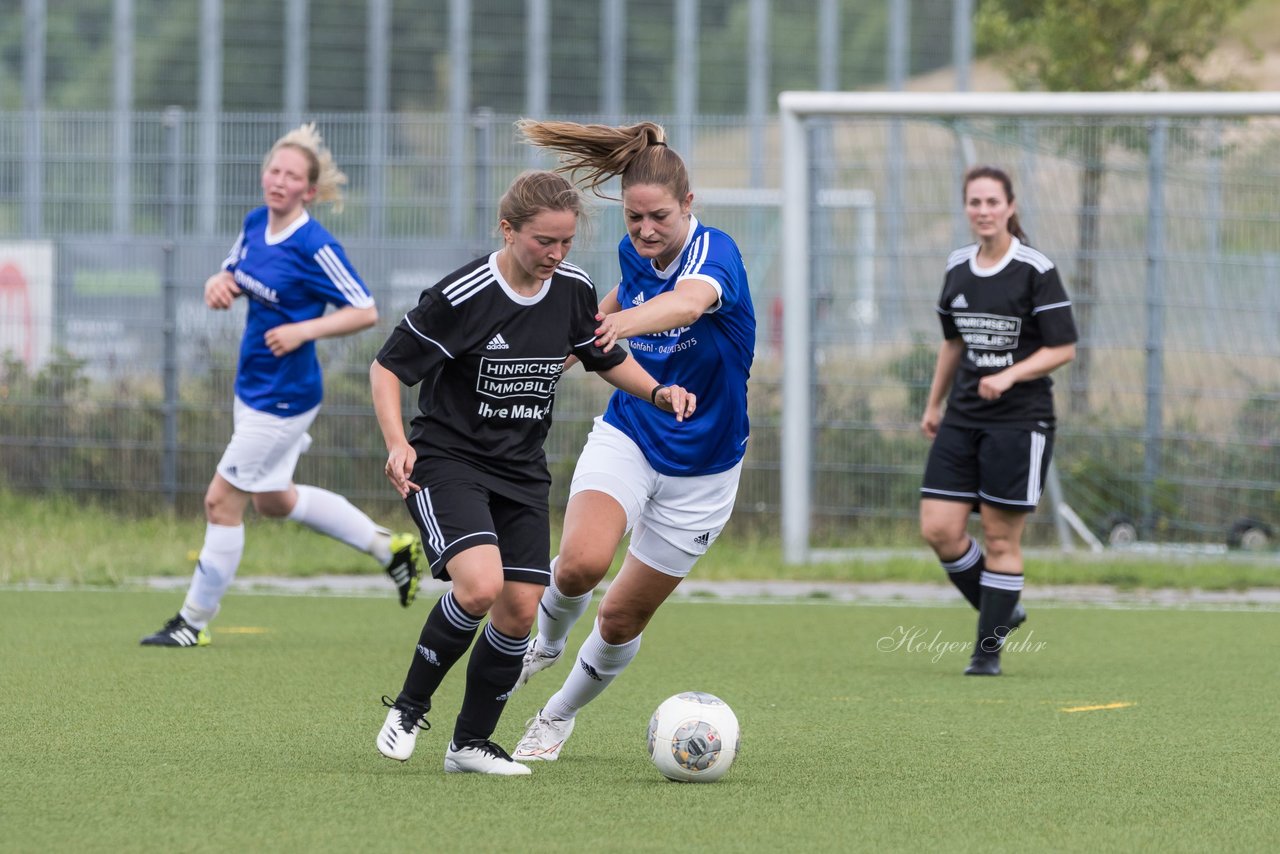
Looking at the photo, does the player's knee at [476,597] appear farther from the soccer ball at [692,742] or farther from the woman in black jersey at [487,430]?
the soccer ball at [692,742]

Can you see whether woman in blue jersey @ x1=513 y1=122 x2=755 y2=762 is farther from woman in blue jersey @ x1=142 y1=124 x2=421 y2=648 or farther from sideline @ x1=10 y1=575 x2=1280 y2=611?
sideline @ x1=10 y1=575 x2=1280 y2=611

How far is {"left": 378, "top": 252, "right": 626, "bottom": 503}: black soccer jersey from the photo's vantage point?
16.9 ft

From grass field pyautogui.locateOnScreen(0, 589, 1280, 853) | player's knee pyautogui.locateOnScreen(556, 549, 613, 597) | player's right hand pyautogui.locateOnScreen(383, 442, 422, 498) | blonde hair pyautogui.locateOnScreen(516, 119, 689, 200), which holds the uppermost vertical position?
blonde hair pyautogui.locateOnScreen(516, 119, 689, 200)

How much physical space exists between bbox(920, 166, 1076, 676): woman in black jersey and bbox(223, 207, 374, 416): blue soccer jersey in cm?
256

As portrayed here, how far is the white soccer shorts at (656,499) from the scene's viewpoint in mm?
5637

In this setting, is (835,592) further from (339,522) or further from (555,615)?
(555,615)

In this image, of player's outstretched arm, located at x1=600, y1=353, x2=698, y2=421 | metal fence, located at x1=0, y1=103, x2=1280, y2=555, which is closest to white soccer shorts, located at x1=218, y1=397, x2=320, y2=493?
player's outstretched arm, located at x1=600, y1=353, x2=698, y2=421

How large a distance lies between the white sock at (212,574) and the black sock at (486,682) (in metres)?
3.04

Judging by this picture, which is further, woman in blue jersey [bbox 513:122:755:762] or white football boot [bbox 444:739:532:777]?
woman in blue jersey [bbox 513:122:755:762]

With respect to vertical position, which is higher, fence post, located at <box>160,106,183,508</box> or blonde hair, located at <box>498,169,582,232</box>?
blonde hair, located at <box>498,169,582,232</box>

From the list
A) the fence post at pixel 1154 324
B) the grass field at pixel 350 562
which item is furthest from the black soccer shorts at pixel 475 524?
the fence post at pixel 1154 324

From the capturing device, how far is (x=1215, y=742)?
5.88 meters

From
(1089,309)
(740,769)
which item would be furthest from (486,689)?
(1089,309)

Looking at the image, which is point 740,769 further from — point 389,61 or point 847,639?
point 389,61
